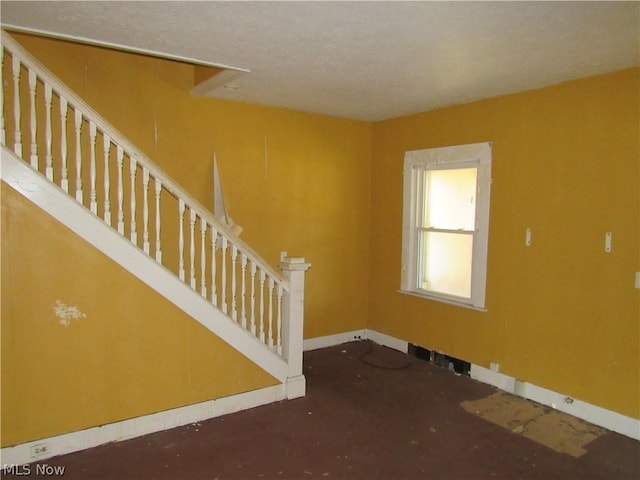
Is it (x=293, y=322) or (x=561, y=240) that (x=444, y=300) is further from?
(x=293, y=322)

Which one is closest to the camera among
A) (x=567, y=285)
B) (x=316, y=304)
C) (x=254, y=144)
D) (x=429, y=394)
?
(x=567, y=285)

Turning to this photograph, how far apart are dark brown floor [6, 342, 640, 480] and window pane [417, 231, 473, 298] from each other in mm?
1140

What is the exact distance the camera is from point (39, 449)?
9.05 ft

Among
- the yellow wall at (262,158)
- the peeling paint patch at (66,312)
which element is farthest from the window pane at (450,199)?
the peeling paint patch at (66,312)

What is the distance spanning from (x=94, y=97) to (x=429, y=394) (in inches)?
148

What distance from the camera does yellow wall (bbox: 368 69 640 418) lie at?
10.6ft

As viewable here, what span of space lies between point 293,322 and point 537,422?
204 cm

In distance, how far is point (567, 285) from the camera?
357 cm

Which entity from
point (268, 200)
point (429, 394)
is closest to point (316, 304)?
point (268, 200)

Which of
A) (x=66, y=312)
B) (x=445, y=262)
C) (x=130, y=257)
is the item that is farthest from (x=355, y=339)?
(x=66, y=312)

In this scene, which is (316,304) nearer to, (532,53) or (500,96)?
(500,96)

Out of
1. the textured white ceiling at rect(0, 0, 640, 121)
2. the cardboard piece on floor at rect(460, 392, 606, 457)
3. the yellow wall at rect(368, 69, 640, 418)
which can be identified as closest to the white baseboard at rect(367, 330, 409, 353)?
the yellow wall at rect(368, 69, 640, 418)

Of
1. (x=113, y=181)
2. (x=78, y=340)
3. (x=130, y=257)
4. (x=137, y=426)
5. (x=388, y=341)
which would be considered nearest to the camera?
(x=78, y=340)

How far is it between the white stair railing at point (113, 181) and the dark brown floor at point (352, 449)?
606 millimetres
